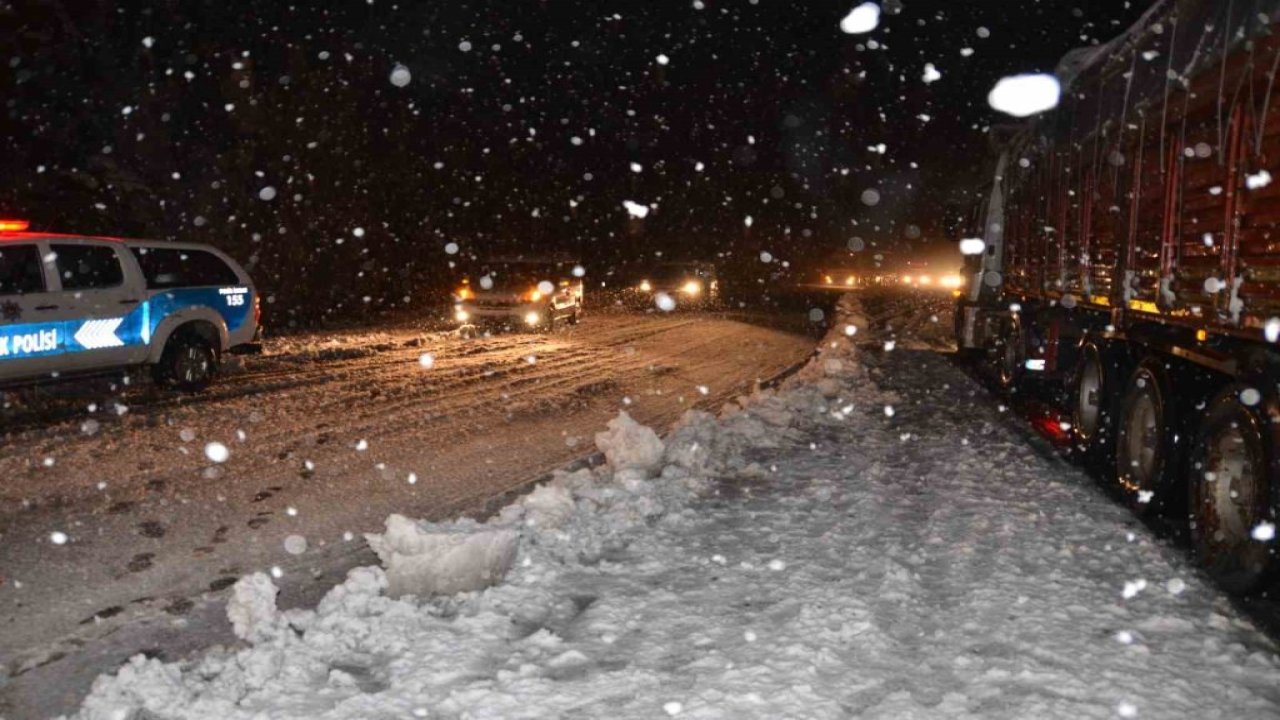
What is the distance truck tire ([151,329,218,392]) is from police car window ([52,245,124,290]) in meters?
1.05

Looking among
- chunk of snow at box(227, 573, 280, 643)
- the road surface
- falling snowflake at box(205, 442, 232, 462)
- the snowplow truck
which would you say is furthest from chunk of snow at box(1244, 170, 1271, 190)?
falling snowflake at box(205, 442, 232, 462)

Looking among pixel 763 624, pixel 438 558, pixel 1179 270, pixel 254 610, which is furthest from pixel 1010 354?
pixel 254 610

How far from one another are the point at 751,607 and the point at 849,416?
6072mm

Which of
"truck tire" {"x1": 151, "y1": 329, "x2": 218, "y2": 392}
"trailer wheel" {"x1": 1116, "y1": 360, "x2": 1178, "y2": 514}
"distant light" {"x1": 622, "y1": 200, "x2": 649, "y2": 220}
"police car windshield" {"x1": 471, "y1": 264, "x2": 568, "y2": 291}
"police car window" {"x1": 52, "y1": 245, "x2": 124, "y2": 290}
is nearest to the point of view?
"trailer wheel" {"x1": 1116, "y1": 360, "x2": 1178, "y2": 514}

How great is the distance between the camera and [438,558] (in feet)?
15.6

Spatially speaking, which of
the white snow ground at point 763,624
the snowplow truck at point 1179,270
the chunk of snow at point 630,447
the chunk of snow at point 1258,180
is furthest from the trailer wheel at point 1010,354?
the chunk of snow at point 1258,180

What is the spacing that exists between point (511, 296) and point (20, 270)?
11.5 meters

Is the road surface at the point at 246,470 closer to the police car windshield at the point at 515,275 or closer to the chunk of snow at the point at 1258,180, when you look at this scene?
the chunk of snow at the point at 1258,180

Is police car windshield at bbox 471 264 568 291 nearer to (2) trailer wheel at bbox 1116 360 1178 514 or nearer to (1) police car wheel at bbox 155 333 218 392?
(1) police car wheel at bbox 155 333 218 392

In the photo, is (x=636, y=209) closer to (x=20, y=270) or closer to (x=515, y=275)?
(x=515, y=275)

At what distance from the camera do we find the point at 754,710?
11.8 ft

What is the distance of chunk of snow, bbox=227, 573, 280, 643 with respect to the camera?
423cm

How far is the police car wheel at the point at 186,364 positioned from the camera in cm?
1120

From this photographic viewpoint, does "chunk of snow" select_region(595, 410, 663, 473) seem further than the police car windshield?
No
